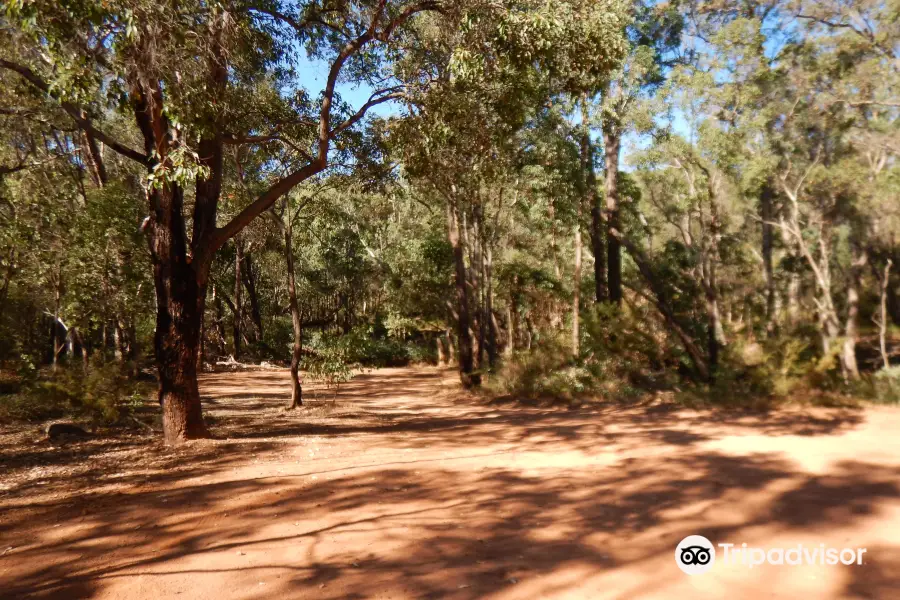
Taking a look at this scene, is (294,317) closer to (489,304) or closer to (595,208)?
(489,304)

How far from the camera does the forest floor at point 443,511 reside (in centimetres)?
400

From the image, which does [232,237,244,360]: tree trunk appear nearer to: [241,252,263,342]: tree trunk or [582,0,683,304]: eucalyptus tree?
[241,252,263,342]: tree trunk

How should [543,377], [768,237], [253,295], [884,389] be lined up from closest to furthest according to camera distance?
[884,389] → [543,377] → [768,237] → [253,295]

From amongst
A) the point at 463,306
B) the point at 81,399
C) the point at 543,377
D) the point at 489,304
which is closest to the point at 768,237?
the point at 489,304

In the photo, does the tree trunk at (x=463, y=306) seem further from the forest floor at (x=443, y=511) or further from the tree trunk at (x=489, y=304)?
the forest floor at (x=443, y=511)

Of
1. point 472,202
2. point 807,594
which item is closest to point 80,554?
point 807,594

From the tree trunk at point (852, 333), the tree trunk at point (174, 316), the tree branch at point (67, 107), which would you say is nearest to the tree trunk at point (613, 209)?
the tree trunk at point (852, 333)

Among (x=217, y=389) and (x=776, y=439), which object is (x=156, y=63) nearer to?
(x=776, y=439)

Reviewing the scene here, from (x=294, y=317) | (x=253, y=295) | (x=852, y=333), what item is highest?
(x=253, y=295)

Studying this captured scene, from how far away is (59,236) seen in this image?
14.6 meters

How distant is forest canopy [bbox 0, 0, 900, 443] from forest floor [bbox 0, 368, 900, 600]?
2079 millimetres

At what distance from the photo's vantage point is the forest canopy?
26.3 feet

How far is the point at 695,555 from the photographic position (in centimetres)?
441

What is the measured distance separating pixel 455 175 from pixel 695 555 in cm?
865
